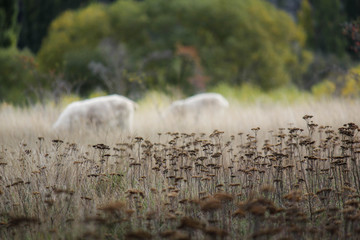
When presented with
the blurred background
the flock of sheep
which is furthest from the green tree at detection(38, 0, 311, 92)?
the flock of sheep

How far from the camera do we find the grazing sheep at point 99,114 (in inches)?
250

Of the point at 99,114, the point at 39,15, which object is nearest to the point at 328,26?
the point at 39,15

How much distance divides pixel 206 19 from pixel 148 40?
2952 mm

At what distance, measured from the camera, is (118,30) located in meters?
19.6

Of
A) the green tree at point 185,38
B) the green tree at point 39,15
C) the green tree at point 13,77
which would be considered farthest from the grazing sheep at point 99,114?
the green tree at point 39,15

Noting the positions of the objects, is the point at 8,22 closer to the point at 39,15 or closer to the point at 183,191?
the point at 39,15

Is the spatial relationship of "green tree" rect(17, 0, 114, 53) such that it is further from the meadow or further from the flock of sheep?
the meadow

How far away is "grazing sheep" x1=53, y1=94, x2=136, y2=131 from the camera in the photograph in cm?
636

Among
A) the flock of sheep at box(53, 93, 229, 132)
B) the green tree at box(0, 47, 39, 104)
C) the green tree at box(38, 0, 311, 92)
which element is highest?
the green tree at box(38, 0, 311, 92)

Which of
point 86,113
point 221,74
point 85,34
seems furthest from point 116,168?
point 85,34

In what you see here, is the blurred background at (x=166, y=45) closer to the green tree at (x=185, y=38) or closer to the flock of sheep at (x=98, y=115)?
the green tree at (x=185, y=38)

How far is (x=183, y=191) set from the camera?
12.2 ft

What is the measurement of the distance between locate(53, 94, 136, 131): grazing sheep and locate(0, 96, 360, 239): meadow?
19.2 inches

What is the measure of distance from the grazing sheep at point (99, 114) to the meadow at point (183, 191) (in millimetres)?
487
